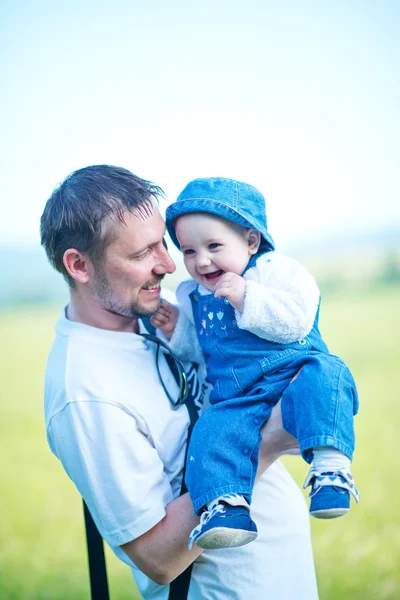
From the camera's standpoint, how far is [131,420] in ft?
4.38

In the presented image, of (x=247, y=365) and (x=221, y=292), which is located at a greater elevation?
(x=221, y=292)

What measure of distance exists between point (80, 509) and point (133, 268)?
10.7ft

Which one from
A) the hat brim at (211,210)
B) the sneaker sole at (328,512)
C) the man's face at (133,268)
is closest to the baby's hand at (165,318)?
the man's face at (133,268)

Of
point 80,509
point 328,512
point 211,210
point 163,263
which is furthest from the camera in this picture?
point 80,509

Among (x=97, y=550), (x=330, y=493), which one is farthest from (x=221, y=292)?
(x=97, y=550)

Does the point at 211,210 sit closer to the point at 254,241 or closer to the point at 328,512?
the point at 254,241

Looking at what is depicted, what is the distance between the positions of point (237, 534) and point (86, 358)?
0.53 meters

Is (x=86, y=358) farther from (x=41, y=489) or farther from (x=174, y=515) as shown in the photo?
(x=41, y=489)

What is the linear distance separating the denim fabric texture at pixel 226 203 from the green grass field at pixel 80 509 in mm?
2844

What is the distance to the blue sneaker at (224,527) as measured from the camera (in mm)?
1179

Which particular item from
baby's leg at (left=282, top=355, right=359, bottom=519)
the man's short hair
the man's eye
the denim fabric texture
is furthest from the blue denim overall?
the man's short hair

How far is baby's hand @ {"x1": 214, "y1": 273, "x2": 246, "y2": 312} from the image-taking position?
133 cm

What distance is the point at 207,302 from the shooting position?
1501mm
